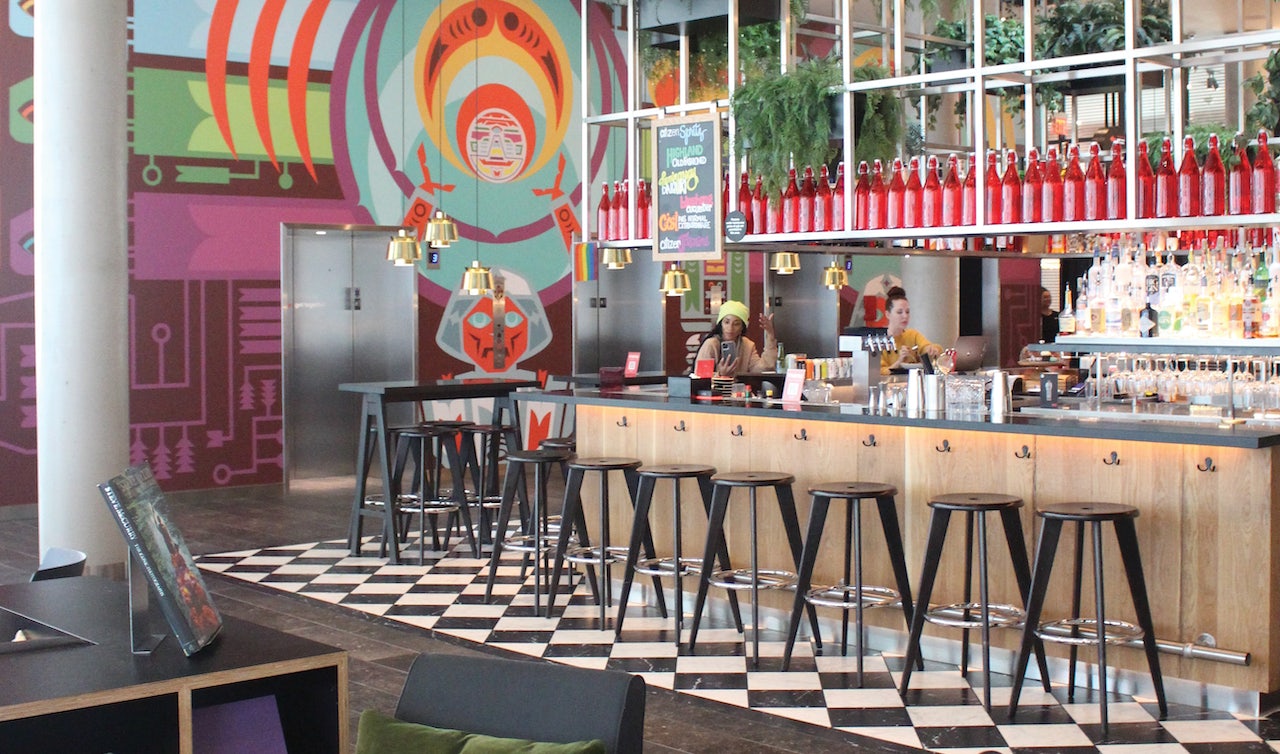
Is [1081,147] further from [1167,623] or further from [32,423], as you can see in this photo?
[32,423]

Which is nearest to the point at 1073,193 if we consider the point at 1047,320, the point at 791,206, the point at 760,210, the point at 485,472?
the point at 791,206

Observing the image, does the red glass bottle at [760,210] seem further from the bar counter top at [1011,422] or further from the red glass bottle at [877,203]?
the bar counter top at [1011,422]

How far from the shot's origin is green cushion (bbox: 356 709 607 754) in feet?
7.72

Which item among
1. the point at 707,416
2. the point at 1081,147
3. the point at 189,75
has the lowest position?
the point at 707,416

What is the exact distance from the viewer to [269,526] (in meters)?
9.10

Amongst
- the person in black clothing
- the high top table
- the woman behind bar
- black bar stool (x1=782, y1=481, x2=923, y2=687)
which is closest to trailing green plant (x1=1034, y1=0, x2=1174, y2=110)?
the woman behind bar

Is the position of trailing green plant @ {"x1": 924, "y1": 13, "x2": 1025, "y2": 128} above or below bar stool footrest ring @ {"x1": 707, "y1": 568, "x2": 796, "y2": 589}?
above

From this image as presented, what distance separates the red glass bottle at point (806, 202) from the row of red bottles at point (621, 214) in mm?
986

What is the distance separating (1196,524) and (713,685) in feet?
5.96

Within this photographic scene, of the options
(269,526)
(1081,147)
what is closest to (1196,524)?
(1081,147)

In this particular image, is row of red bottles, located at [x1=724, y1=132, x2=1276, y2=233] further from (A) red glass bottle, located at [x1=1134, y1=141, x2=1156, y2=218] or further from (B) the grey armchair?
(B) the grey armchair

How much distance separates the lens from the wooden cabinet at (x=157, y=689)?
2348mm

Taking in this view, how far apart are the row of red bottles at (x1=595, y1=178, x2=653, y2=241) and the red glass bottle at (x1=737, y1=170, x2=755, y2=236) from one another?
1.96ft

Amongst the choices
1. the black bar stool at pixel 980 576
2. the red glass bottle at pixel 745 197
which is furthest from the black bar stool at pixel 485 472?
the black bar stool at pixel 980 576
